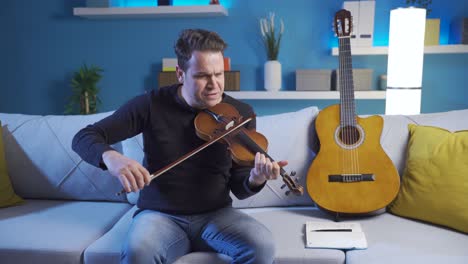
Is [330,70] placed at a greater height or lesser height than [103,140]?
greater

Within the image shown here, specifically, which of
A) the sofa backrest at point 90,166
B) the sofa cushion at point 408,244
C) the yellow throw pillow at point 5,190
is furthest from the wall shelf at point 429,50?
the yellow throw pillow at point 5,190

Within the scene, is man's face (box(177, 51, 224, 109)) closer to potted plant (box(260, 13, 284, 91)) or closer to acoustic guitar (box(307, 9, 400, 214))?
acoustic guitar (box(307, 9, 400, 214))

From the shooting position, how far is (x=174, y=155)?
1464mm

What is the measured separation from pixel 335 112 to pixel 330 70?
4.13 ft

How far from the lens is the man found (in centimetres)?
132

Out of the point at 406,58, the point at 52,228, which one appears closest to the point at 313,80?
the point at 406,58

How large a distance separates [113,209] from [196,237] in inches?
23.3

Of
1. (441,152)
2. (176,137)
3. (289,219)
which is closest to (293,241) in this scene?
(289,219)

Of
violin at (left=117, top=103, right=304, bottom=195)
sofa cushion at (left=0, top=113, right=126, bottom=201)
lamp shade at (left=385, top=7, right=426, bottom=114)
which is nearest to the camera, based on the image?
violin at (left=117, top=103, right=304, bottom=195)

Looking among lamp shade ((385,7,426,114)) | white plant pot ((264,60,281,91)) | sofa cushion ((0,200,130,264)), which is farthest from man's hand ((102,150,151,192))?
white plant pot ((264,60,281,91))

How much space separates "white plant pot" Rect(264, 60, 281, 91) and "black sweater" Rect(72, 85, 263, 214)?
1624mm

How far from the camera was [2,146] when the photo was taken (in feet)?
6.22

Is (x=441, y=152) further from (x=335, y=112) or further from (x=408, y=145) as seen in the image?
(x=335, y=112)

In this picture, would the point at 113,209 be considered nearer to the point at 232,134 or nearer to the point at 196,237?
the point at 196,237
